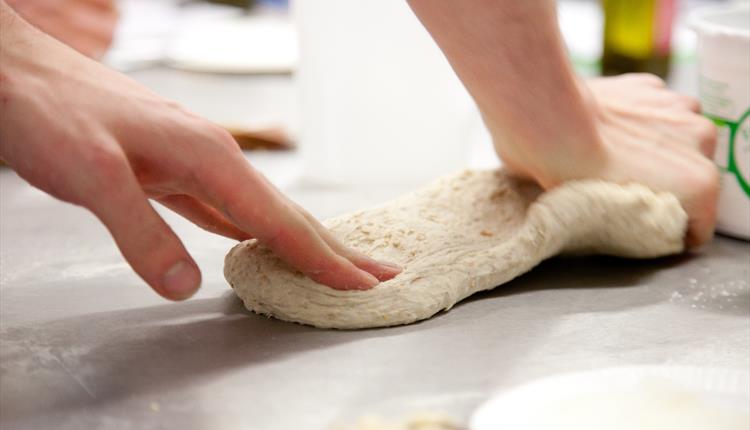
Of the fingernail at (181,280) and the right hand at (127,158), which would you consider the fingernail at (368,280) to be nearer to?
the right hand at (127,158)

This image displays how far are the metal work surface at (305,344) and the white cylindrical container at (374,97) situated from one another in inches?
15.1

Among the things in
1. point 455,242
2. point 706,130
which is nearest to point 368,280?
point 455,242

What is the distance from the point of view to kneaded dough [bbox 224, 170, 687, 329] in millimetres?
940

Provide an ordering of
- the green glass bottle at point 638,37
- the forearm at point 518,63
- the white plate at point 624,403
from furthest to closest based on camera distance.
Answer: the green glass bottle at point 638,37, the forearm at point 518,63, the white plate at point 624,403

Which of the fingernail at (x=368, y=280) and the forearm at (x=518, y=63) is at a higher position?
the forearm at (x=518, y=63)

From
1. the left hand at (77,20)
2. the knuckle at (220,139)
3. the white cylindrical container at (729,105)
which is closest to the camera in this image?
the knuckle at (220,139)

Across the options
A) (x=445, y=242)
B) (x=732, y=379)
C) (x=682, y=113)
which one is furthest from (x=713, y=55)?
(x=732, y=379)

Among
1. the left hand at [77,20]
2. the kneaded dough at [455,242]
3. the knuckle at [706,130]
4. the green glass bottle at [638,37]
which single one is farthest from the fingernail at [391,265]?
the green glass bottle at [638,37]

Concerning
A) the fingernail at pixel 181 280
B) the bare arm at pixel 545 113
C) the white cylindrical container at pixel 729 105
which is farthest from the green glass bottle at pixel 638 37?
the fingernail at pixel 181 280

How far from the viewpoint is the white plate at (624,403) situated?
0.69 m

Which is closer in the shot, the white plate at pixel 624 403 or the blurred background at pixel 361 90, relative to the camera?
the white plate at pixel 624 403

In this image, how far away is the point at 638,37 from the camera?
6.72 ft

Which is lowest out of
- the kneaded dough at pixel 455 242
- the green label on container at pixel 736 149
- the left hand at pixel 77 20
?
the kneaded dough at pixel 455 242

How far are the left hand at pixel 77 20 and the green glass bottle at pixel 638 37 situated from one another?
1.05m
